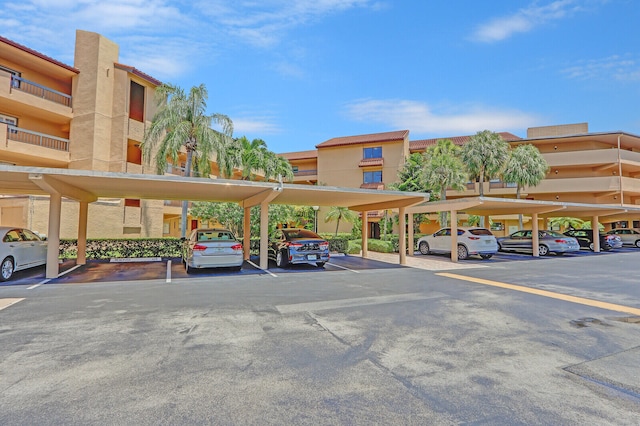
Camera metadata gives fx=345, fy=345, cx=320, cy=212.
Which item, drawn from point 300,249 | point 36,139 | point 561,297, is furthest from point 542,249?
point 36,139

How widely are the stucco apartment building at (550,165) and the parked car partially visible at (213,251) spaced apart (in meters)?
23.1

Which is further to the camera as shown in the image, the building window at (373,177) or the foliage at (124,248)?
the building window at (373,177)

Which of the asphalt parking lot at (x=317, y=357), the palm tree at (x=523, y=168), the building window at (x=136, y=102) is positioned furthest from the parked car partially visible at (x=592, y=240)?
the building window at (x=136, y=102)

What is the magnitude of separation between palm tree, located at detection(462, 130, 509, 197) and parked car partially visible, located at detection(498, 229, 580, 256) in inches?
227

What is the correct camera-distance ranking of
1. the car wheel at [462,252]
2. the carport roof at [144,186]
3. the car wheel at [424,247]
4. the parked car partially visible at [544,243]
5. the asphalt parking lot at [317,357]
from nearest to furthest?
1. the asphalt parking lot at [317,357]
2. the carport roof at [144,186]
3. the car wheel at [462,252]
4. the parked car partially visible at [544,243]
5. the car wheel at [424,247]

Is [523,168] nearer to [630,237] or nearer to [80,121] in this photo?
[630,237]

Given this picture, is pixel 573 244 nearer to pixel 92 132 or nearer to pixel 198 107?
pixel 198 107

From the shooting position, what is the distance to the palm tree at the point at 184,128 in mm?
17469

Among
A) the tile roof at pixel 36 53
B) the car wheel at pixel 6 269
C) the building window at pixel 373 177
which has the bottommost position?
the car wheel at pixel 6 269

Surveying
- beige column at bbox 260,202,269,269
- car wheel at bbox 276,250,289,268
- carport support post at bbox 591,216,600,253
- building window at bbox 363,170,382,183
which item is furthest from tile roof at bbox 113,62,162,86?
carport support post at bbox 591,216,600,253

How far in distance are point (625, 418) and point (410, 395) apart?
1.74 meters

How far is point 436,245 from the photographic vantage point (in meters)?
19.1

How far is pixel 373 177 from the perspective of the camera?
35.3 metres

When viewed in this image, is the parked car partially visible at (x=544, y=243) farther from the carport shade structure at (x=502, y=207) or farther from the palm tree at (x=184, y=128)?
the palm tree at (x=184, y=128)
